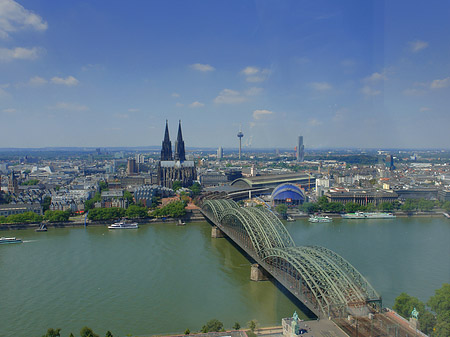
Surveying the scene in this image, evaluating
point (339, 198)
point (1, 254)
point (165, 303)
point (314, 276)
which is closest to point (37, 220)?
point (1, 254)

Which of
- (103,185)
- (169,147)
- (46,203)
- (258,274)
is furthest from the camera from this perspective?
(169,147)

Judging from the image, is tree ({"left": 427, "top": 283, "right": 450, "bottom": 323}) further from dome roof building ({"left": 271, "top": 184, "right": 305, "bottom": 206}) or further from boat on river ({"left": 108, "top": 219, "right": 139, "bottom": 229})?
dome roof building ({"left": 271, "top": 184, "right": 305, "bottom": 206})

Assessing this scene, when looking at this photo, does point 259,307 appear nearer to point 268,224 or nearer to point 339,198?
point 268,224

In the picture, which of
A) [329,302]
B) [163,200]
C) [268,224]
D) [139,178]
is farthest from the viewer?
[139,178]

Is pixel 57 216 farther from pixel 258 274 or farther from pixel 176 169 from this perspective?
pixel 176 169

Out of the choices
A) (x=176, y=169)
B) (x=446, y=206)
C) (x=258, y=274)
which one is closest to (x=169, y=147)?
(x=176, y=169)

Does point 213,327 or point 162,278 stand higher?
point 213,327
